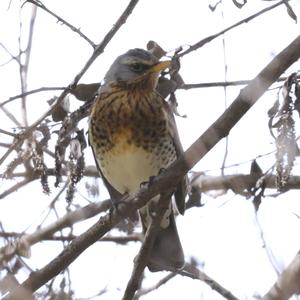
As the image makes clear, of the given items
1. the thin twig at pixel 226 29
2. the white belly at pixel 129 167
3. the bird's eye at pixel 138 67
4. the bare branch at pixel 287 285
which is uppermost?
the bird's eye at pixel 138 67

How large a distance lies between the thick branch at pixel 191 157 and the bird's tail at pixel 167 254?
1065 mm

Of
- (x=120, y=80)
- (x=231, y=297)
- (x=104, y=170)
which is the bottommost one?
(x=231, y=297)

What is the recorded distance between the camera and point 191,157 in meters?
3.38

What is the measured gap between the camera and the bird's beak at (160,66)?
15.8ft

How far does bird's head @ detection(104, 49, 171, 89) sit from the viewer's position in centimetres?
521

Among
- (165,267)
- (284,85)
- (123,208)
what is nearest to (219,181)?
(165,267)

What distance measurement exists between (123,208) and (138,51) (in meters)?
1.69

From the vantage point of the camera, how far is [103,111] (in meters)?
5.23

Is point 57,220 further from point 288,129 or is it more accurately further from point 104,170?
point 288,129

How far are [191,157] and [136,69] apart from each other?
2.18 m

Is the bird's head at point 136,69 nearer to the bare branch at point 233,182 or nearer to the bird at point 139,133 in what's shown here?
the bird at point 139,133

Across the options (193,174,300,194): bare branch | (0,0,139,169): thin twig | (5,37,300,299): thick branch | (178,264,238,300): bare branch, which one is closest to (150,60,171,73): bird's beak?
(0,0,139,169): thin twig

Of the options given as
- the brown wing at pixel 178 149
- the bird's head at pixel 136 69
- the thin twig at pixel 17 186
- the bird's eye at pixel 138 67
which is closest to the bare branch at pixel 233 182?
the brown wing at pixel 178 149

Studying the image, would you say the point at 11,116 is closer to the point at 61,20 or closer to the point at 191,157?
the point at 61,20
